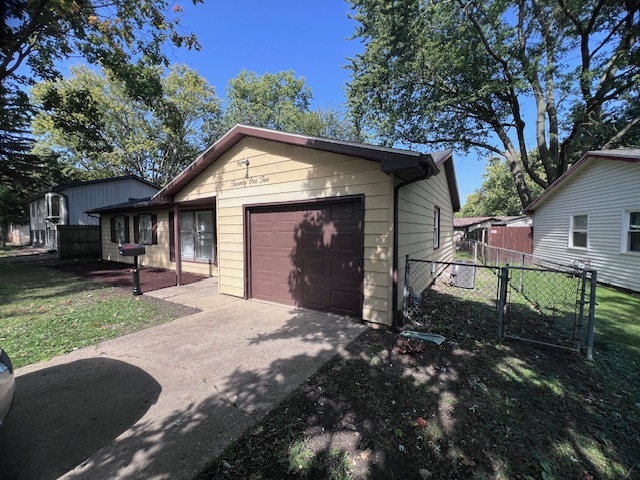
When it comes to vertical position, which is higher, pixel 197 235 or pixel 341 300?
pixel 197 235

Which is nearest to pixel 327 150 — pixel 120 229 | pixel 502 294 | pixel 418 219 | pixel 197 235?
pixel 418 219

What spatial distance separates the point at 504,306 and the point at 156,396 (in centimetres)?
497

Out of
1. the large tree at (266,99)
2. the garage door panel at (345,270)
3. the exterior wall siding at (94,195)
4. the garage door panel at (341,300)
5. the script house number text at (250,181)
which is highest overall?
the large tree at (266,99)

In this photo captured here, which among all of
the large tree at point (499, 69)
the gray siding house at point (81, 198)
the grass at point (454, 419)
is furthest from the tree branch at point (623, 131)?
the gray siding house at point (81, 198)

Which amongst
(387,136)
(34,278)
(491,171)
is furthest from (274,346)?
(491,171)

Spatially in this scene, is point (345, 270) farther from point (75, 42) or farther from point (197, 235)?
point (75, 42)

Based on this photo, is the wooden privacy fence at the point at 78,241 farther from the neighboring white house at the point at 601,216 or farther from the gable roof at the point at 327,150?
the neighboring white house at the point at 601,216

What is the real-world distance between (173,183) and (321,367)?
6557 mm

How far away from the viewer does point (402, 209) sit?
5.22 m

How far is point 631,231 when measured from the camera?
827 cm

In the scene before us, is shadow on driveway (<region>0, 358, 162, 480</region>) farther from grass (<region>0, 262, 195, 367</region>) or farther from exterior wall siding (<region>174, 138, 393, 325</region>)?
exterior wall siding (<region>174, 138, 393, 325</region>)

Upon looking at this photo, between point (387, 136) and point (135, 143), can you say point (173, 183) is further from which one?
point (135, 143)

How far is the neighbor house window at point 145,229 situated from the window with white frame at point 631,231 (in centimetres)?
1666

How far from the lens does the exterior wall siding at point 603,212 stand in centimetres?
818
